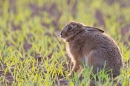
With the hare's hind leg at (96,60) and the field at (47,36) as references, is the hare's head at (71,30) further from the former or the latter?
the hare's hind leg at (96,60)

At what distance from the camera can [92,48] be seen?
18.6ft

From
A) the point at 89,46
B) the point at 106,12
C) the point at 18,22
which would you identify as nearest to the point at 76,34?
the point at 89,46

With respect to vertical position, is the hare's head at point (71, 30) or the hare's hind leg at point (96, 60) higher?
the hare's head at point (71, 30)

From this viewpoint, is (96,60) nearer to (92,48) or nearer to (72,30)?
(92,48)

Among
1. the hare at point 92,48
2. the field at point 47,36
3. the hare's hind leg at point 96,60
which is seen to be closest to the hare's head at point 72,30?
the hare at point 92,48

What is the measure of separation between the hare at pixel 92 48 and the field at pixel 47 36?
0.18 metres

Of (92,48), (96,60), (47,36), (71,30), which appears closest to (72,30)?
(71,30)

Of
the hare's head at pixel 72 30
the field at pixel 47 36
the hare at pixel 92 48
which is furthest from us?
the hare's head at pixel 72 30

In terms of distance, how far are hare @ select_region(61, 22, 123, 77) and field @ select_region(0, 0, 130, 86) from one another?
0.18 m

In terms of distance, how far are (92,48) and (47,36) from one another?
3.06 metres

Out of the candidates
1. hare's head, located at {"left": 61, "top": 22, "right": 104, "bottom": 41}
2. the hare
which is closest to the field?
the hare

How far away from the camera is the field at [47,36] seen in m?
5.43

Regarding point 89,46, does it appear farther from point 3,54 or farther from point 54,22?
point 54,22

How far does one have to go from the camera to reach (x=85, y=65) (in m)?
5.50
